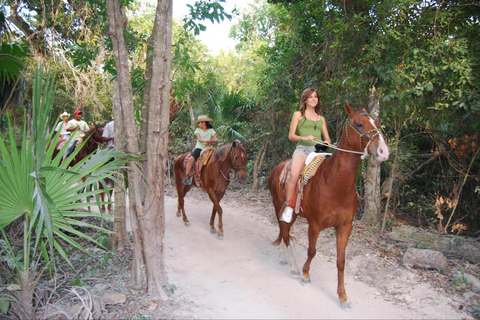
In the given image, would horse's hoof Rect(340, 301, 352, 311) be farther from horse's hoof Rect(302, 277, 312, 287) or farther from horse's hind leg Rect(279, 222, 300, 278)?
horse's hind leg Rect(279, 222, 300, 278)

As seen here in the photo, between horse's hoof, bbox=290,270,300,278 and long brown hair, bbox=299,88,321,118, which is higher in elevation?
long brown hair, bbox=299,88,321,118

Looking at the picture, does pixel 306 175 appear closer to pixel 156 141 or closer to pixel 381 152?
pixel 381 152

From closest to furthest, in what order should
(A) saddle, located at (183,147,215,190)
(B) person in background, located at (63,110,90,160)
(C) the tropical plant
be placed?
1. (C) the tropical plant
2. (A) saddle, located at (183,147,215,190)
3. (B) person in background, located at (63,110,90,160)

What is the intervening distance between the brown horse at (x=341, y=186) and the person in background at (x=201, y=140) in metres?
3.83

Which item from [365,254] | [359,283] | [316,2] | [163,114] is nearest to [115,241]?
[163,114]

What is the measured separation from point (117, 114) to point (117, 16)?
1335 mm

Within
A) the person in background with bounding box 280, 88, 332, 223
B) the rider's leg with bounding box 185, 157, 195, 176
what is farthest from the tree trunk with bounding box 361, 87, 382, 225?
the rider's leg with bounding box 185, 157, 195, 176

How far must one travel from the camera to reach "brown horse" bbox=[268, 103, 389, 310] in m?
4.36

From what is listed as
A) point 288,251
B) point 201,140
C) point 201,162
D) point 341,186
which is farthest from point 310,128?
point 201,140

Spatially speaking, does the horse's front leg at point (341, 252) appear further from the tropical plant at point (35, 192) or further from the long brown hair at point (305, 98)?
the tropical plant at point (35, 192)

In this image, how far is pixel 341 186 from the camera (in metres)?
4.69

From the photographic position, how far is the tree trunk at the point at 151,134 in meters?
4.55

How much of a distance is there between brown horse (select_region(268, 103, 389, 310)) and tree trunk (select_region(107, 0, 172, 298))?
7.10 feet

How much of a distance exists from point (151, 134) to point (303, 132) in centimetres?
238
